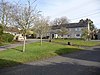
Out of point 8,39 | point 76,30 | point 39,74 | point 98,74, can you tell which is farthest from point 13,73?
point 76,30

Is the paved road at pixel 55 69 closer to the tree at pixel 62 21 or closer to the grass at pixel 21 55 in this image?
the grass at pixel 21 55

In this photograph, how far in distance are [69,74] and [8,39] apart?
3610cm

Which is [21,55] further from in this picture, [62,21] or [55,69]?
[62,21]

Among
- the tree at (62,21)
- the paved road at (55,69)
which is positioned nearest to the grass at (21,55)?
the paved road at (55,69)

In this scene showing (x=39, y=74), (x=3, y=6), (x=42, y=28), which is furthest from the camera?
(x=3, y=6)

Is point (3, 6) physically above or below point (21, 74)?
above

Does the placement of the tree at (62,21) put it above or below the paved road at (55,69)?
above

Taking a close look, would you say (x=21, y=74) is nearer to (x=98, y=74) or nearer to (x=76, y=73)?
(x=76, y=73)

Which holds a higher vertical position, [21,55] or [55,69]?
[21,55]

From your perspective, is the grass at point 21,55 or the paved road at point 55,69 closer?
the paved road at point 55,69

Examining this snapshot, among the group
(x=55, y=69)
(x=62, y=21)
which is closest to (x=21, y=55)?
(x=55, y=69)

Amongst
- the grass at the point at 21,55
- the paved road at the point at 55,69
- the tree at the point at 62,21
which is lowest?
the paved road at the point at 55,69

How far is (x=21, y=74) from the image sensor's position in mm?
12000

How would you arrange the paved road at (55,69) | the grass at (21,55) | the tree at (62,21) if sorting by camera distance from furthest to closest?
the tree at (62,21) < the grass at (21,55) < the paved road at (55,69)
